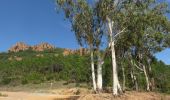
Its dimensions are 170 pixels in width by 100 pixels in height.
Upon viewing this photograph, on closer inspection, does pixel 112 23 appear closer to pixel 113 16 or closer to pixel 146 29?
pixel 113 16

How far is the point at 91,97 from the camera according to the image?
3053 centimetres

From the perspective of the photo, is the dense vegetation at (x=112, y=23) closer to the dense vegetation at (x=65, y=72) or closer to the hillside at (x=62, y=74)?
the hillside at (x=62, y=74)

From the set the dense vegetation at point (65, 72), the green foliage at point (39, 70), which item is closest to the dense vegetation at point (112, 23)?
the dense vegetation at point (65, 72)

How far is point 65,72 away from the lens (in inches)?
4500

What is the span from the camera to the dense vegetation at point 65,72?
70125 mm

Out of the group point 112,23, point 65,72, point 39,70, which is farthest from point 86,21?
point 39,70

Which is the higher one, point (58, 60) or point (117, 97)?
point (58, 60)

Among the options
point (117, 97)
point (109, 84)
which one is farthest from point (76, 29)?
point (109, 84)

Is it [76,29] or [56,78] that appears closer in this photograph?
[76,29]

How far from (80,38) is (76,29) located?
3.64 feet

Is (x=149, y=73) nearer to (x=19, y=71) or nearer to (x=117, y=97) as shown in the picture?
(x=117, y=97)

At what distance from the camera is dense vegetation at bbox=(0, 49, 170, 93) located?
2761 inches

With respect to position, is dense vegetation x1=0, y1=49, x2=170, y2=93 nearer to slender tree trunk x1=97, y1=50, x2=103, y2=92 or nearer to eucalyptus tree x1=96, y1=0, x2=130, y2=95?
slender tree trunk x1=97, y1=50, x2=103, y2=92

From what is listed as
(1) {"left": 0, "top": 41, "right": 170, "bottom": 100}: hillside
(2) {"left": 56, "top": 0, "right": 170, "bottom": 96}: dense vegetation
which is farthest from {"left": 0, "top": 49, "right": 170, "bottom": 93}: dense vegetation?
(2) {"left": 56, "top": 0, "right": 170, "bottom": 96}: dense vegetation
